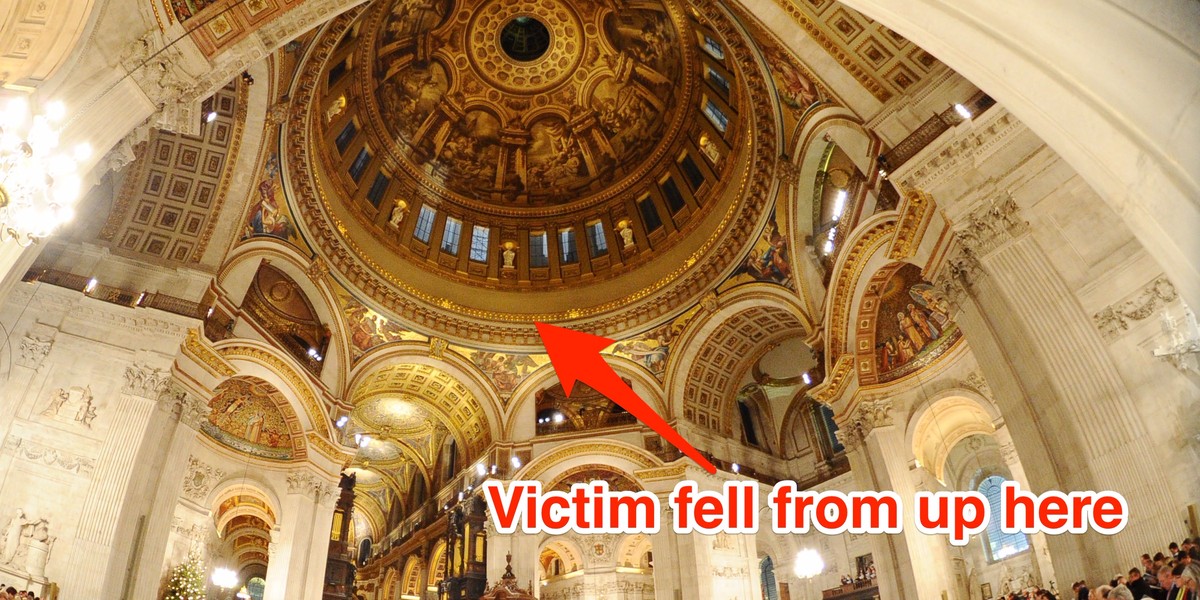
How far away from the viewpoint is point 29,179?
6.64 m

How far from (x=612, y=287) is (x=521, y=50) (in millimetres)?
9066

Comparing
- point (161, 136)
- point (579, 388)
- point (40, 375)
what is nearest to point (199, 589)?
point (40, 375)

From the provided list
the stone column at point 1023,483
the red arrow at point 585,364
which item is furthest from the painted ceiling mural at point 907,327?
the red arrow at point 585,364

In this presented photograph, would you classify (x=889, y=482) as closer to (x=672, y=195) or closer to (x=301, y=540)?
(x=672, y=195)

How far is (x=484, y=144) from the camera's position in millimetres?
24844

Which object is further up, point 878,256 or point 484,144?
point 484,144

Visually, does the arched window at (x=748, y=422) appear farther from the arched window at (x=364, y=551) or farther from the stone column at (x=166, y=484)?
the arched window at (x=364, y=551)

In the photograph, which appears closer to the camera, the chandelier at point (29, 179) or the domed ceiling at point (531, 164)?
the chandelier at point (29, 179)

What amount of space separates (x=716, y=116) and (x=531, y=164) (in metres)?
7.50

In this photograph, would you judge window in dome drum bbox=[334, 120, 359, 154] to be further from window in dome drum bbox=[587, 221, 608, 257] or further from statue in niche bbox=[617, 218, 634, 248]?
statue in niche bbox=[617, 218, 634, 248]

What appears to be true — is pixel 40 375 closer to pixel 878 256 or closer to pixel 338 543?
pixel 338 543

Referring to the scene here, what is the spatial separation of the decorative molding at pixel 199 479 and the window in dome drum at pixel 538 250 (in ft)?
39.4

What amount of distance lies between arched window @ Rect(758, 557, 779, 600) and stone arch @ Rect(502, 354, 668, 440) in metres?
7.13

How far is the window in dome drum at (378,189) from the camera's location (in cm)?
2212
